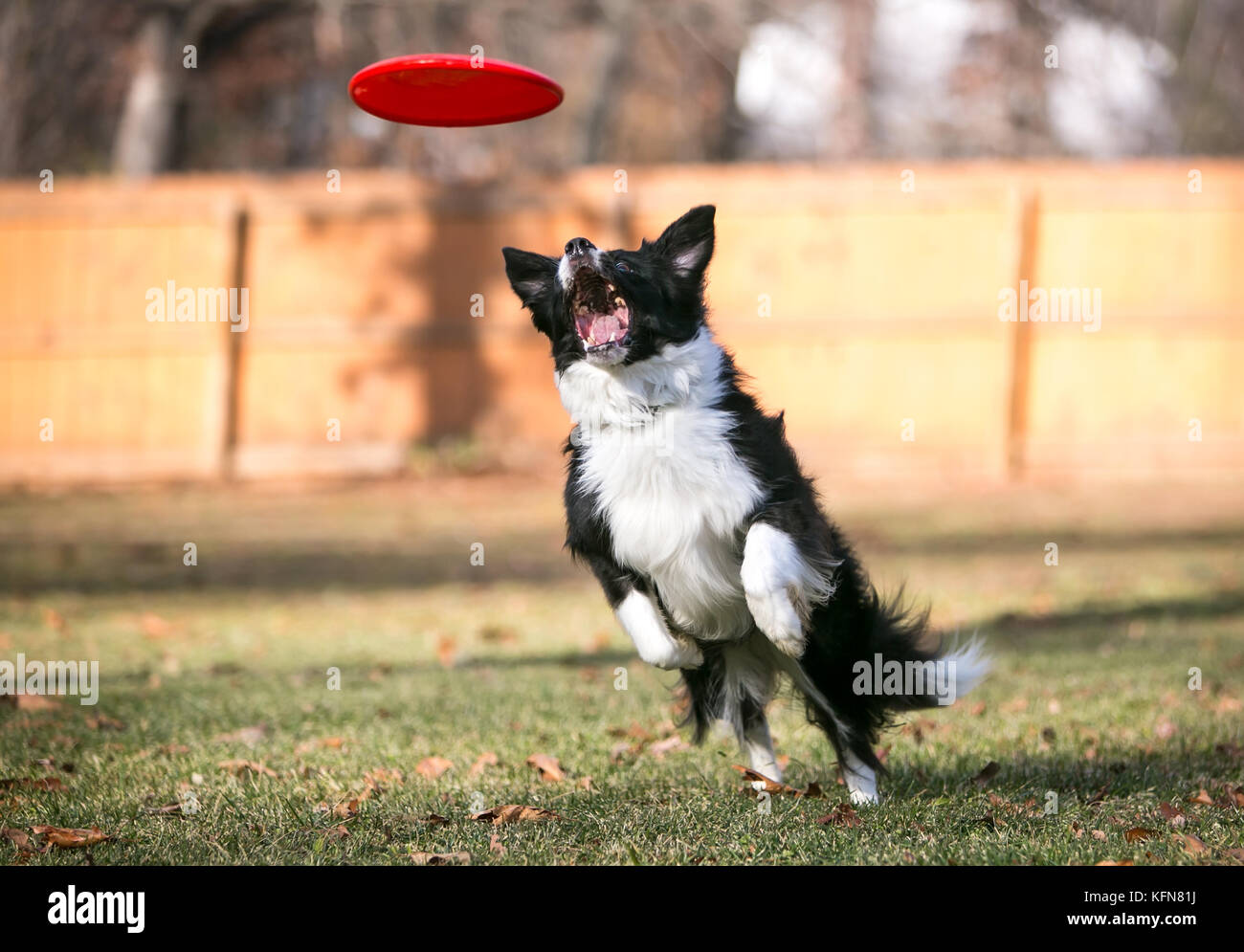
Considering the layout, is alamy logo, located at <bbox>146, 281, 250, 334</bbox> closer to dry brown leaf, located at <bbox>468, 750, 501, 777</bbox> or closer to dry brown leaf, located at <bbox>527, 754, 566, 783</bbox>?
dry brown leaf, located at <bbox>468, 750, 501, 777</bbox>

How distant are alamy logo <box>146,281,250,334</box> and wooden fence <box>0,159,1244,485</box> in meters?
0.08

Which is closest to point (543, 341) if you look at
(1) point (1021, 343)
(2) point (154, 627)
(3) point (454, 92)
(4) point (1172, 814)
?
(1) point (1021, 343)

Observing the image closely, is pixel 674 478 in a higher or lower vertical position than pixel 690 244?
lower

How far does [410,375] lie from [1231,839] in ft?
37.8

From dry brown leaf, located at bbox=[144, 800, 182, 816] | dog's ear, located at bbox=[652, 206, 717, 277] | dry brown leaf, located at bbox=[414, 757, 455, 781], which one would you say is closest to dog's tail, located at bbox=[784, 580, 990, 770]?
dog's ear, located at bbox=[652, 206, 717, 277]

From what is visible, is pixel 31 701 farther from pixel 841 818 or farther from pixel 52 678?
pixel 841 818

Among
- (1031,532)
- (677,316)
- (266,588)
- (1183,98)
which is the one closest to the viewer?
(677,316)

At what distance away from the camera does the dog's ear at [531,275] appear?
4.40 meters

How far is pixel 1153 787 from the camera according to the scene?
14.0 feet

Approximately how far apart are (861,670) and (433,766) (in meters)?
1.55

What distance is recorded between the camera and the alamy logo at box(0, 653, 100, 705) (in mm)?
6234

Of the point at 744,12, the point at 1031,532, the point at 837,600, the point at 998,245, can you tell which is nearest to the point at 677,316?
the point at 837,600

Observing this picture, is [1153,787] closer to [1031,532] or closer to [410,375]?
[1031,532]
